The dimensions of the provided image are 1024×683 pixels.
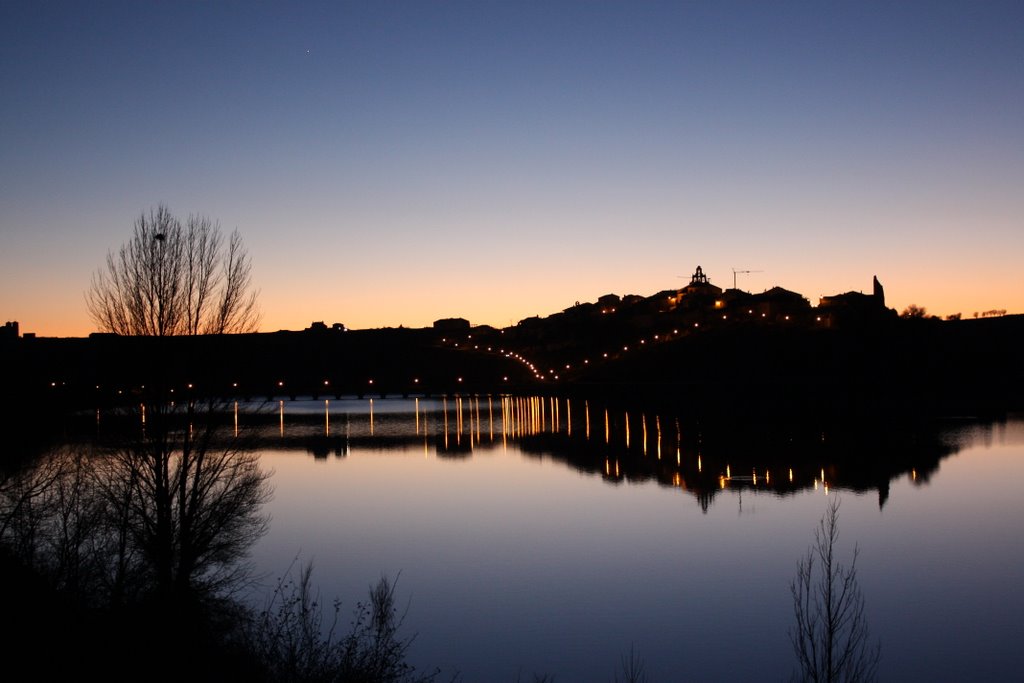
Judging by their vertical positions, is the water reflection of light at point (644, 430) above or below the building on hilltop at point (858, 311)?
below

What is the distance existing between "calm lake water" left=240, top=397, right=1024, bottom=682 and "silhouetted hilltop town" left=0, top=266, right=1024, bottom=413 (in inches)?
168

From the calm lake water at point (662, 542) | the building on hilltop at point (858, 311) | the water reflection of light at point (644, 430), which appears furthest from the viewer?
the building on hilltop at point (858, 311)

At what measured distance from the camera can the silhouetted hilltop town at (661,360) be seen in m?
18.8

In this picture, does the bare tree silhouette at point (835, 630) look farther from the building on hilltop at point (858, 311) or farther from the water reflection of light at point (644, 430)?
the building on hilltop at point (858, 311)

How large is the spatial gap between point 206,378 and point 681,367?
90405 mm

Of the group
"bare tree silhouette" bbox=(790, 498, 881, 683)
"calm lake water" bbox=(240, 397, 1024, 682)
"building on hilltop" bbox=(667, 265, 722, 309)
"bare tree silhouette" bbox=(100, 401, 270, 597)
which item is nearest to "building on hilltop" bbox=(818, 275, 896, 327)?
"building on hilltop" bbox=(667, 265, 722, 309)

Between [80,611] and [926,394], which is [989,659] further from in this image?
[926,394]

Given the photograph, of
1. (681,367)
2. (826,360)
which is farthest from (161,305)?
(681,367)

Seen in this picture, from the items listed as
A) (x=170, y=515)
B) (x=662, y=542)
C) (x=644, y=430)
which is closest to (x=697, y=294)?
(x=644, y=430)

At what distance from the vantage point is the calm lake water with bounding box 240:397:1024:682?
16.6 m

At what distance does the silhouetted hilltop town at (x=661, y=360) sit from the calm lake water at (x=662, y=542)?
4276mm

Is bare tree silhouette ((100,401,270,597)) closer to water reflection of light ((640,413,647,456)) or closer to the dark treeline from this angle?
the dark treeline

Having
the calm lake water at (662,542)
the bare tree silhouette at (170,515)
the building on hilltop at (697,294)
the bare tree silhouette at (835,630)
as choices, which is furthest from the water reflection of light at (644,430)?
the building on hilltop at (697,294)

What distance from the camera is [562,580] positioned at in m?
21.7
